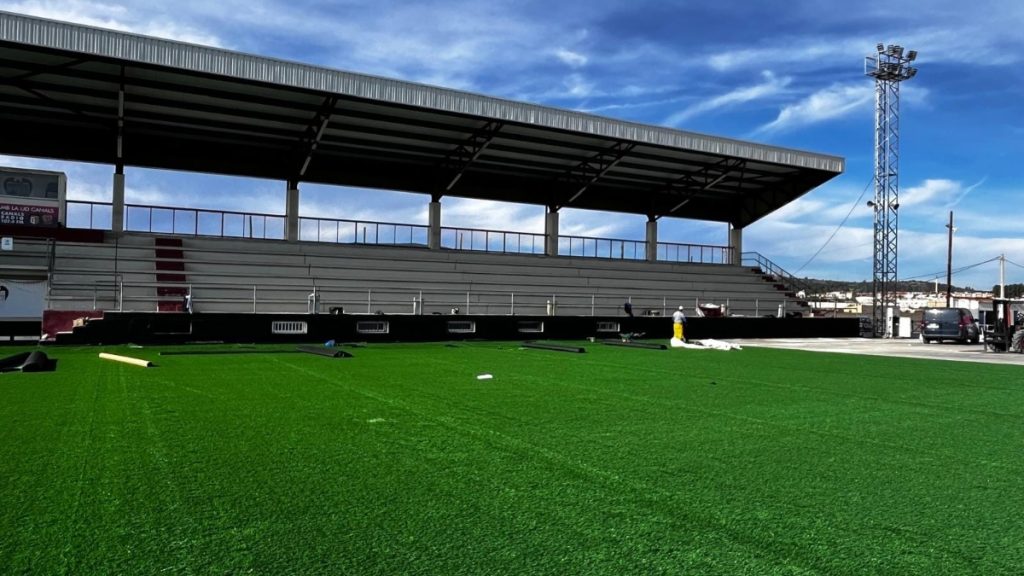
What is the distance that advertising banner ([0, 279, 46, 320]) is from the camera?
58.9 feet

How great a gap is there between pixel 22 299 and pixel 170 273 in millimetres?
3861

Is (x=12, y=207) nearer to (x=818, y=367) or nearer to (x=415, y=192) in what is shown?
(x=415, y=192)

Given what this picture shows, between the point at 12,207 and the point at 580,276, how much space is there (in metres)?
20.3

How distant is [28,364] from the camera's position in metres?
10.4

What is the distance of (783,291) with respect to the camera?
33.5 m

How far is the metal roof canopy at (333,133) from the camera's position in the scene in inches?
753

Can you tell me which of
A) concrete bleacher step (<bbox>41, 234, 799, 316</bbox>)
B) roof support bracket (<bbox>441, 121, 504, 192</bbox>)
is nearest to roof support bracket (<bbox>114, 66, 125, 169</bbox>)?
concrete bleacher step (<bbox>41, 234, 799, 316</bbox>)

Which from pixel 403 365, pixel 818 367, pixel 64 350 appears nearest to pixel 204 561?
pixel 403 365

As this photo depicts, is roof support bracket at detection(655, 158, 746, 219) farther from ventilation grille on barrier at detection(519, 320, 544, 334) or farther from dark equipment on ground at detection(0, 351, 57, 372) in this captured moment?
dark equipment on ground at detection(0, 351, 57, 372)

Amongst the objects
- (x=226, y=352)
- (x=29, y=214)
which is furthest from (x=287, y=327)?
(x=29, y=214)

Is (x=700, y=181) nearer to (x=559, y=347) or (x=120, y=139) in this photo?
(x=559, y=347)

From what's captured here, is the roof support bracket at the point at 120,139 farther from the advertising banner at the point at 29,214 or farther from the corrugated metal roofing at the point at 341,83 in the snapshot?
the advertising banner at the point at 29,214

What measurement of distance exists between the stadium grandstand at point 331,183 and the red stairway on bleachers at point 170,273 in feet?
0.24

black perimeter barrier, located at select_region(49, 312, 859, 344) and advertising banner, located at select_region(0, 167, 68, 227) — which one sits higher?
advertising banner, located at select_region(0, 167, 68, 227)
